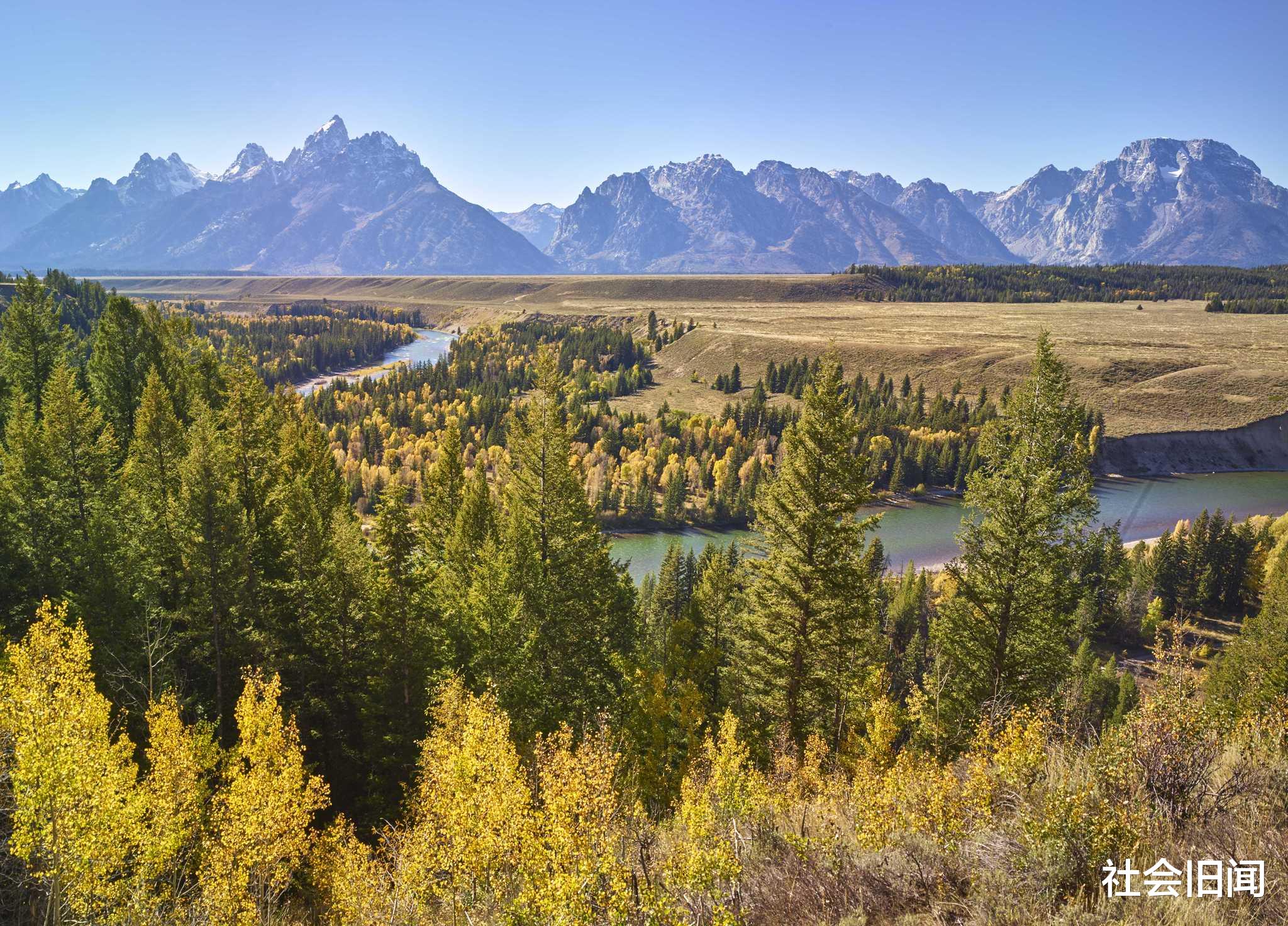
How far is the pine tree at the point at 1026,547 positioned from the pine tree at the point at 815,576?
11.3 feet

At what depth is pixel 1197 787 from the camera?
11.9 meters

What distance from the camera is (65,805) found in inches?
635

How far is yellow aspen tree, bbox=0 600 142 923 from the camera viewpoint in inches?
623

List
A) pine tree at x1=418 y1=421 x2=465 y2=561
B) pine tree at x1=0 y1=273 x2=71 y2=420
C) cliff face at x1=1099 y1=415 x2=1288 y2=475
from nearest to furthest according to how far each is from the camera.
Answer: pine tree at x1=418 y1=421 x2=465 y2=561 < pine tree at x1=0 y1=273 x2=71 y2=420 < cliff face at x1=1099 y1=415 x2=1288 y2=475

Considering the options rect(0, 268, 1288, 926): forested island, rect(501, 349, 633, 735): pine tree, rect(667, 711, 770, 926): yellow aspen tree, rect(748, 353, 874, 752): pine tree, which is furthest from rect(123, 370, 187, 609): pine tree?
rect(748, 353, 874, 752): pine tree

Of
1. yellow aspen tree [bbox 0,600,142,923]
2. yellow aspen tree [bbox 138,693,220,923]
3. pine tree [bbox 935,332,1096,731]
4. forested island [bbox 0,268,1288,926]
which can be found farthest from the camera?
pine tree [bbox 935,332,1096,731]

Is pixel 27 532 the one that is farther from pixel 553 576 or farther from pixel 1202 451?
pixel 1202 451

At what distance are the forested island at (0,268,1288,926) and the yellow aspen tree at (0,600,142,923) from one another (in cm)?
10

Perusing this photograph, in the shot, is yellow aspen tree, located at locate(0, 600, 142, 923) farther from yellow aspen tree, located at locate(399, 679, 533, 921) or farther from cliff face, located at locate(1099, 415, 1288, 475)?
cliff face, located at locate(1099, 415, 1288, 475)

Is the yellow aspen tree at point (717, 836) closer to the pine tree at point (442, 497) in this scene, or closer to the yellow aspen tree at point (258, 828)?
the yellow aspen tree at point (258, 828)

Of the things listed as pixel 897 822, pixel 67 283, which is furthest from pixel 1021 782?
pixel 67 283

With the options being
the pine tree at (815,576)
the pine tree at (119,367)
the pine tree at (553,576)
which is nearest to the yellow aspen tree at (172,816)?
the pine tree at (553,576)

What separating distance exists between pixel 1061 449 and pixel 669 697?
17432 millimetres

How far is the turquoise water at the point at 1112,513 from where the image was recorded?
101750 millimetres
